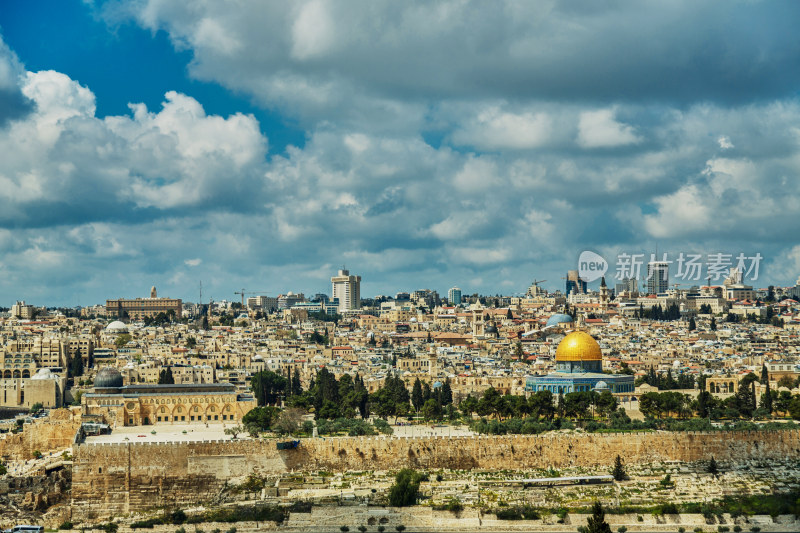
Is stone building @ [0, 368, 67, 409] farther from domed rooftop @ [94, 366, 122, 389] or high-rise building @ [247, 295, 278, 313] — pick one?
high-rise building @ [247, 295, 278, 313]

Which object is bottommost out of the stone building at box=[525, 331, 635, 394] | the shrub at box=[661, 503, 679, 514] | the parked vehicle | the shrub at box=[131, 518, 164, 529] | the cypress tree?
the shrub at box=[131, 518, 164, 529]

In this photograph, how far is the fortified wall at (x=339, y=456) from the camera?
4312 cm

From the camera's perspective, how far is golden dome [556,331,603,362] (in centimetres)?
6569

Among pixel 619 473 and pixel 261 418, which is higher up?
pixel 261 418

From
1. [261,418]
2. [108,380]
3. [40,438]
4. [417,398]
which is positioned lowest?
[40,438]

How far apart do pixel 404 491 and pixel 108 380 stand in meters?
21.8

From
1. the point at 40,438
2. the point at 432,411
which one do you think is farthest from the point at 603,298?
the point at 40,438

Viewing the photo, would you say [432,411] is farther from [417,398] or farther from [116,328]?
[116,328]

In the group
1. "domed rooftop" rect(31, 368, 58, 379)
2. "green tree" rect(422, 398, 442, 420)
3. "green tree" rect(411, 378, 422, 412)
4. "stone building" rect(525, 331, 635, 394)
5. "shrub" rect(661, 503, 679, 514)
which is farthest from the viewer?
"domed rooftop" rect(31, 368, 58, 379)

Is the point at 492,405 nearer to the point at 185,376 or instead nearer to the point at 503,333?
the point at 185,376

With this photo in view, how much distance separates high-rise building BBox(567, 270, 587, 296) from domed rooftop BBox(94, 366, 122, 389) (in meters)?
103

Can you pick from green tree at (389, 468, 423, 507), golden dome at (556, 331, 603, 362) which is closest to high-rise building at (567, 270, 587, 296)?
golden dome at (556, 331, 603, 362)

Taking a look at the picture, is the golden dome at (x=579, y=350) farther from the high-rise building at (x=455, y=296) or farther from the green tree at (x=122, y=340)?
the high-rise building at (x=455, y=296)

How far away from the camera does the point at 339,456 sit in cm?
4522
